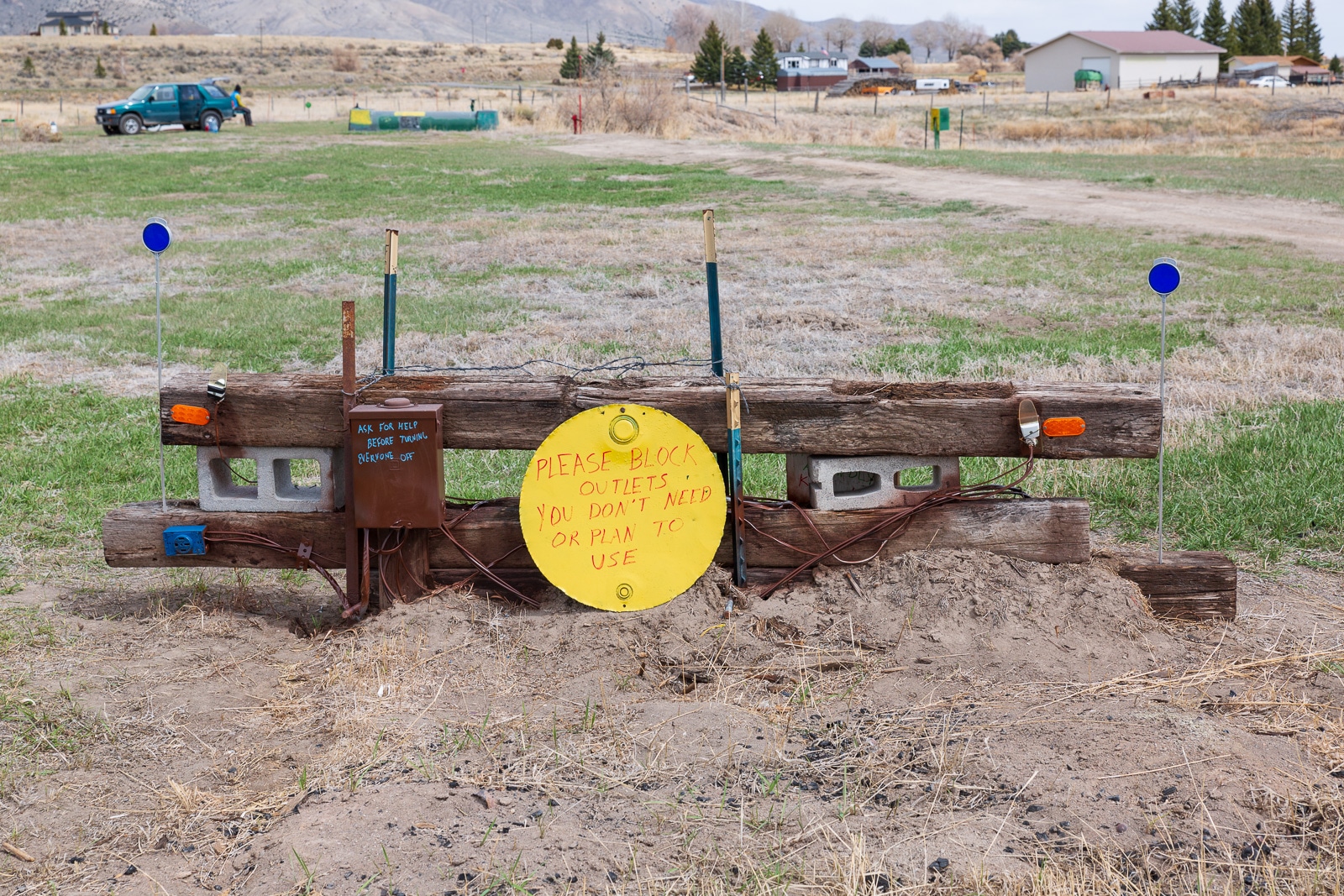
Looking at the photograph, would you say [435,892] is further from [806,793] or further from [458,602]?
[458,602]

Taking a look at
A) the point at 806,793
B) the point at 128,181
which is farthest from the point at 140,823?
the point at 128,181

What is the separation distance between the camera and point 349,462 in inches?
171

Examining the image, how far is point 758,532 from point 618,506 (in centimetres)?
53

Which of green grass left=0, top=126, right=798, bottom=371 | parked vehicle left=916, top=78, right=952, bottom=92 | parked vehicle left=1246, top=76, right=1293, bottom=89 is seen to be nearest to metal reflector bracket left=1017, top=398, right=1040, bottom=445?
green grass left=0, top=126, right=798, bottom=371

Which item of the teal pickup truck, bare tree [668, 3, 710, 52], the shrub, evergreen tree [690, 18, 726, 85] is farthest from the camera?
bare tree [668, 3, 710, 52]

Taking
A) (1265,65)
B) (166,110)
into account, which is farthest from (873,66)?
(166,110)

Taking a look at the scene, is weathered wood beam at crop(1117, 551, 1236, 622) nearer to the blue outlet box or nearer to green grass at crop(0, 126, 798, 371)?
the blue outlet box

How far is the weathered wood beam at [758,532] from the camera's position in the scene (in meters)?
4.52

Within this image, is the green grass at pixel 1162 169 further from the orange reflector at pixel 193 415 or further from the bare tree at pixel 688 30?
the bare tree at pixel 688 30

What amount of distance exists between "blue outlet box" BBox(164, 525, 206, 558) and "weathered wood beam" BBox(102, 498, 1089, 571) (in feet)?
0.11

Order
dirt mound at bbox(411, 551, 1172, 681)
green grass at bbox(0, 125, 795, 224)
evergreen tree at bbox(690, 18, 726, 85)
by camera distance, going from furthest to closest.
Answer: evergreen tree at bbox(690, 18, 726, 85) < green grass at bbox(0, 125, 795, 224) < dirt mound at bbox(411, 551, 1172, 681)

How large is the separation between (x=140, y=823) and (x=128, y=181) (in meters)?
23.3

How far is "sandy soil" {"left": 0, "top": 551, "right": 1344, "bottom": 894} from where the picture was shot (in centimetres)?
295

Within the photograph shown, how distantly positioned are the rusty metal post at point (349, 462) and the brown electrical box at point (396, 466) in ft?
0.09
